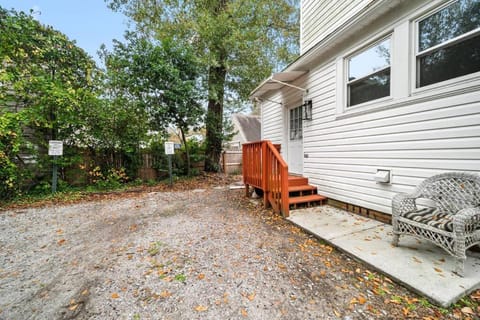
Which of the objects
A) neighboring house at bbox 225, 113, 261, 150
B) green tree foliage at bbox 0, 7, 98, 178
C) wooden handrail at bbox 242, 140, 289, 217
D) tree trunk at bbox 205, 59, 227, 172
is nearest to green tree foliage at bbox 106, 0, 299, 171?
tree trunk at bbox 205, 59, 227, 172

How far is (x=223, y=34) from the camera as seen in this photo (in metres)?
6.66

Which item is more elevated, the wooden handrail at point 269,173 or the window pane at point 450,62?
the window pane at point 450,62

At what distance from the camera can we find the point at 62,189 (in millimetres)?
5270

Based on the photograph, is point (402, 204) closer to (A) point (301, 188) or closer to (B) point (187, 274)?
(A) point (301, 188)

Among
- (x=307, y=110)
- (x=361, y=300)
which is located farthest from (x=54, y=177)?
(x=361, y=300)

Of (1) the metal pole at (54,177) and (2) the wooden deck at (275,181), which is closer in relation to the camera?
(2) the wooden deck at (275,181)

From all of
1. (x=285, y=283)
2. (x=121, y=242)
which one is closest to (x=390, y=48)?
(x=285, y=283)

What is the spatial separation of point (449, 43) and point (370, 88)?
98 cm

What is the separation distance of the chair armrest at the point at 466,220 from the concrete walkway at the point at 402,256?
41 centimetres

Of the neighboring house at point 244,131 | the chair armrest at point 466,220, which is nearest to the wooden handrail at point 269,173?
the chair armrest at point 466,220

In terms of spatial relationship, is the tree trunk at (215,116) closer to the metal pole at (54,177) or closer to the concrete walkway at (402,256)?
the metal pole at (54,177)

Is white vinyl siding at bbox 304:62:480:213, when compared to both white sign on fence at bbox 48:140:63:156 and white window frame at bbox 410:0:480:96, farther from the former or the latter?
white sign on fence at bbox 48:140:63:156

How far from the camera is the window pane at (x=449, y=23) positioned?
84.3 inches

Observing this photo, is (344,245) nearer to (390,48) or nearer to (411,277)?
(411,277)
